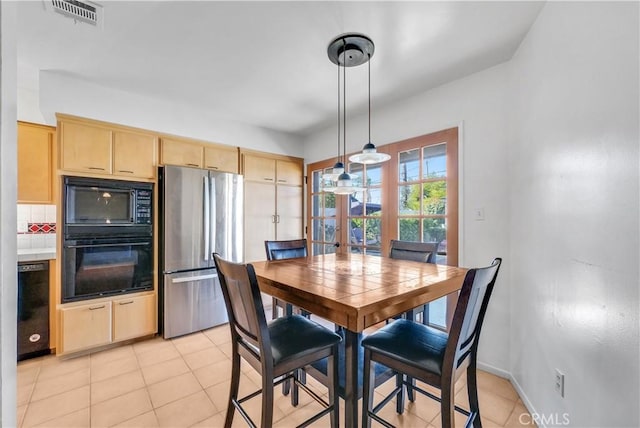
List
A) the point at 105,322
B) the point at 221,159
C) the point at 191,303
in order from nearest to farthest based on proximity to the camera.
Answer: the point at 105,322
the point at 191,303
the point at 221,159

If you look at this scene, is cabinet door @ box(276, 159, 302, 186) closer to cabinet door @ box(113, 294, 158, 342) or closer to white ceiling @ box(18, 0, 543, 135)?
white ceiling @ box(18, 0, 543, 135)

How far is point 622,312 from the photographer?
0.99m

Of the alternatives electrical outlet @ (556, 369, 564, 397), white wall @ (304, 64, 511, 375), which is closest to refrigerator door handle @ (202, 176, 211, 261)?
white wall @ (304, 64, 511, 375)

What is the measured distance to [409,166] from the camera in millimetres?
2773

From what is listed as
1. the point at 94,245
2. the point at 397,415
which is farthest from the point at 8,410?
the point at 94,245

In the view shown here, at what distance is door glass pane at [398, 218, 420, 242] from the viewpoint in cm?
268

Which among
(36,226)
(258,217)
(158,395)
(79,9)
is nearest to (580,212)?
(158,395)

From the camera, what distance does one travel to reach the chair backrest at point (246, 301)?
1.17 m

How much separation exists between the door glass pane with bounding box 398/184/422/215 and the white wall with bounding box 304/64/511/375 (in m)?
0.44

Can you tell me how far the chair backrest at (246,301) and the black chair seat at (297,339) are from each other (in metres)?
0.11

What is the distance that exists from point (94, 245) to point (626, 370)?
138 inches

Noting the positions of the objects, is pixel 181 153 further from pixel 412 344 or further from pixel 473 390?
pixel 473 390

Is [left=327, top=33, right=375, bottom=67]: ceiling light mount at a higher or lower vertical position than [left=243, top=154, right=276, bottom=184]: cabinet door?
higher

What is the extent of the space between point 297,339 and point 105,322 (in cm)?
218
